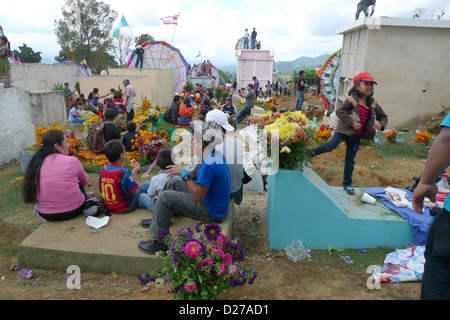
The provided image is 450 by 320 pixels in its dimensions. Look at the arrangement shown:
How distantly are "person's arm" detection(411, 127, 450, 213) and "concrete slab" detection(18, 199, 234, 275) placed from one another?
1859mm

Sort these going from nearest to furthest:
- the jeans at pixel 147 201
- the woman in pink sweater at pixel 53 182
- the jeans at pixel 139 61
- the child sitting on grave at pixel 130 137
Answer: the woman in pink sweater at pixel 53 182
the jeans at pixel 147 201
the child sitting on grave at pixel 130 137
the jeans at pixel 139 61

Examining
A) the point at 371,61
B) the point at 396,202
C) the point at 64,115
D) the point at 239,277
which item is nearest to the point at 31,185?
the point at 239,277

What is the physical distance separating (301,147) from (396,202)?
4.94 ft

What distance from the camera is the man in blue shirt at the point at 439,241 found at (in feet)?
5.99

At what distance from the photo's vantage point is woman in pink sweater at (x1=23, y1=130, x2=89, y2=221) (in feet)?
11.5

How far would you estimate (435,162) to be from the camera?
1.91 meters

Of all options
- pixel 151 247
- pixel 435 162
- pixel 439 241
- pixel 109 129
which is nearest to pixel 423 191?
pixel 435 162

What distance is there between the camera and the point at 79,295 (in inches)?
115

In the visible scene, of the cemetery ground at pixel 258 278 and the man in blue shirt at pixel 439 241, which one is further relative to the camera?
the cemetery ground at pixel 258 278

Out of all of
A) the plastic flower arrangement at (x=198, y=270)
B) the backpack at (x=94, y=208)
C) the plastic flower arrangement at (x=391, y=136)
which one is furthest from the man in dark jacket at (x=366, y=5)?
the plastic flower arrangement at (x=198, y=270)

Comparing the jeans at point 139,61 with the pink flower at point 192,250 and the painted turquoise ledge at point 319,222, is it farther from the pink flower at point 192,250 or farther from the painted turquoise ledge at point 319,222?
the pink flower at point 192,250

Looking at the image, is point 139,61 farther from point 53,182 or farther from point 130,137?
point 53,182

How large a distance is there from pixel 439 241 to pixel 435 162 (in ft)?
1.54
